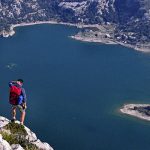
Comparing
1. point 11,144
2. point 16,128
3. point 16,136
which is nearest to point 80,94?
point 16,128

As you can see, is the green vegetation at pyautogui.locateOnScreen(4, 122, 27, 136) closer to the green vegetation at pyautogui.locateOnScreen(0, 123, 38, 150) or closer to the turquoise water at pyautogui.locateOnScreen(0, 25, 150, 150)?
the green vegetation at pyautogui.locateOnScreen(0, 123, 38, 150)

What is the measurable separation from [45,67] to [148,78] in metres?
38.6

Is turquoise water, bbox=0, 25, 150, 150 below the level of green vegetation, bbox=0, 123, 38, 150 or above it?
below

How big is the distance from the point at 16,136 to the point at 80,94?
12138cm

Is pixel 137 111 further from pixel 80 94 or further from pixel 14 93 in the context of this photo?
pixel 14 93

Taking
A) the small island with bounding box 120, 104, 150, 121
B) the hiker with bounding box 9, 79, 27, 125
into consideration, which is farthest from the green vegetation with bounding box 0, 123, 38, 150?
the small island with bounding box 120, 104, 150, 121

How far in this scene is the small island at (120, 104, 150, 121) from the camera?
437 feet

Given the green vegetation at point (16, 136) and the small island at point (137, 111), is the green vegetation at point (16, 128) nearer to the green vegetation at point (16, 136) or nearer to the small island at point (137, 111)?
the green vegetation at point (16, 136)

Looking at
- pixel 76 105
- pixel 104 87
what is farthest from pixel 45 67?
pixel 76 105

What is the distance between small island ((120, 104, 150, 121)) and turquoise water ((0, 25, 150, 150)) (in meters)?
2.29

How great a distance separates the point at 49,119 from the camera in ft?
392

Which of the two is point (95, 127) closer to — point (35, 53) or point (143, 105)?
point (143, 105)

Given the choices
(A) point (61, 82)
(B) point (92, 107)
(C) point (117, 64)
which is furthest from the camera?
(C) point (117, 64)

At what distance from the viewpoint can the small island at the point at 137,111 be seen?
133 m
